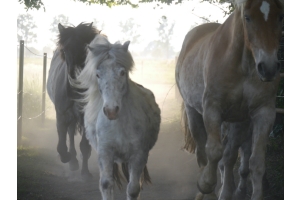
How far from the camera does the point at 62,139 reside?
4738mm

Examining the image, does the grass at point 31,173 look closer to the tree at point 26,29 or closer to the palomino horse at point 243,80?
the tree at point 26,29

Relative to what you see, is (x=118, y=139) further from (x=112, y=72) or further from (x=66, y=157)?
(x=66, y=157)

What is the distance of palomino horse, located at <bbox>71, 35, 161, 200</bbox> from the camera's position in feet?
11.5

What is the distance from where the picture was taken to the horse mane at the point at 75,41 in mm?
4613

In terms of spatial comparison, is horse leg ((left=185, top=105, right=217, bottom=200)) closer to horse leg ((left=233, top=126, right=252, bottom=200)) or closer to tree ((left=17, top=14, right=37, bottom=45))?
horse leg ((left=233, top=126, right=252, bottom=200))

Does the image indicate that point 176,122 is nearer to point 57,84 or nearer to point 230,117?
point 230,117

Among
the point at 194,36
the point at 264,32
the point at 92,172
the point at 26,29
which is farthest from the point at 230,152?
the point at 26,29

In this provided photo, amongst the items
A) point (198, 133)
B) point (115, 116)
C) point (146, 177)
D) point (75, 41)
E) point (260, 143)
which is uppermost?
point (75, 41)

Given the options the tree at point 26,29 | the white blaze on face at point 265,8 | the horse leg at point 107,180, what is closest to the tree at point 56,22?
the tree at point 26,29

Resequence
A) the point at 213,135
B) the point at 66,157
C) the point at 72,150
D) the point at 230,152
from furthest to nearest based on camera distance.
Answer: the point at 72,150, the point at 66,157, the point at 230,152, the point at 213,135

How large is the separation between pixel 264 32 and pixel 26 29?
2342mm

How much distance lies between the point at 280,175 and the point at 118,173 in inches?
54.0

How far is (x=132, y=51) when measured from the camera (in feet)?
13.1

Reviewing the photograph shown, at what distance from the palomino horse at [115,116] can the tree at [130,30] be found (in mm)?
407
